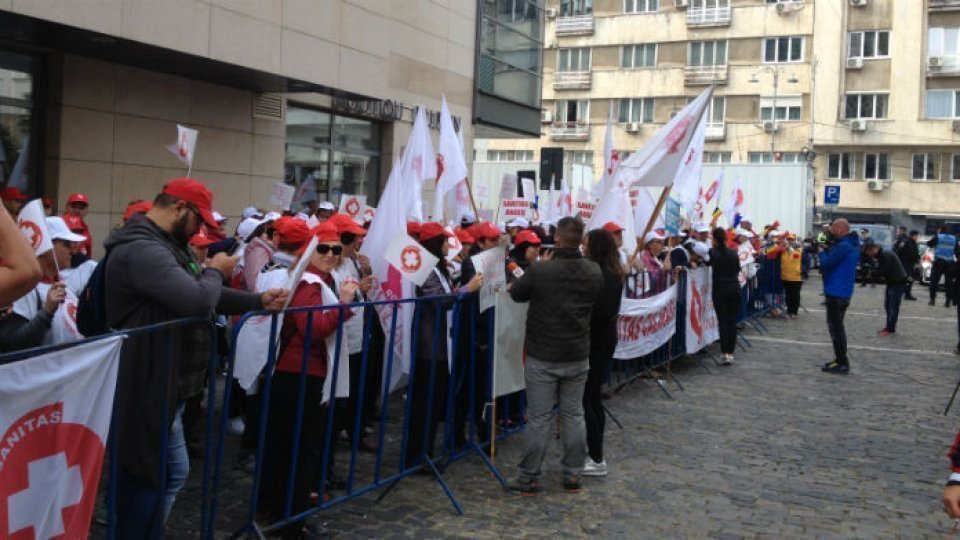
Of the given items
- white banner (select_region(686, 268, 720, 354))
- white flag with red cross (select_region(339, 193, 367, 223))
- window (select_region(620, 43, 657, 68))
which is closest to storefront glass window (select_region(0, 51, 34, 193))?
white flag with red cross (select_region(339, 193, 367, 223))

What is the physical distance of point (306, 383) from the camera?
5.17m

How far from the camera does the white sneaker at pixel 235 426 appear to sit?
25.2 feet

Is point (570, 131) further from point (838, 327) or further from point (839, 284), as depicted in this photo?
point (838, 327)

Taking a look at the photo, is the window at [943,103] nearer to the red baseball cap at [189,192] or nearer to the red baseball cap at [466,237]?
the red baseball cap at [466,237]

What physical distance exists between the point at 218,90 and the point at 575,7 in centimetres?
4708

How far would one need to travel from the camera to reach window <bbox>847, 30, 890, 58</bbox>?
165 feet

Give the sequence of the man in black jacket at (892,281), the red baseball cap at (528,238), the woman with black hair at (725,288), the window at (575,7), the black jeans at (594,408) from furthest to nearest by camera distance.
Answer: the window at (575,7) → the man in black jacket at (892,281) → the woman with black hair at (725,288) → the red baseball cap at (528,238) → the black jeans at (594,408)

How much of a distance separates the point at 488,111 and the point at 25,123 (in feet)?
45.3

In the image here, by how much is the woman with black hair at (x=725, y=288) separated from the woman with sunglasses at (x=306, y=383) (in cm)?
825

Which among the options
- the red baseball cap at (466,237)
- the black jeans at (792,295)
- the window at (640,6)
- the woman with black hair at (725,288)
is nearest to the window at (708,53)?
the window at (640,6)

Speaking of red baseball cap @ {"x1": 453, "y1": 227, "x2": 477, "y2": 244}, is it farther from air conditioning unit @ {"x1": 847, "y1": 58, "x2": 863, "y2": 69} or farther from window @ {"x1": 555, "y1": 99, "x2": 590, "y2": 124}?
window @ {"x1": 555, "y1": 99, "x2": 590, "y2": 124}

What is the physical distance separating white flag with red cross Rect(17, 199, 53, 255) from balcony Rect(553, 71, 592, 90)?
55.1 m

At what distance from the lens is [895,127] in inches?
1953

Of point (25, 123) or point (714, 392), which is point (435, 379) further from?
point (25, 123)
